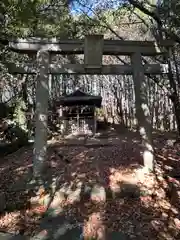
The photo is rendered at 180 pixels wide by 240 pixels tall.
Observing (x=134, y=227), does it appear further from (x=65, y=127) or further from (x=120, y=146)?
(x=65, y=127)

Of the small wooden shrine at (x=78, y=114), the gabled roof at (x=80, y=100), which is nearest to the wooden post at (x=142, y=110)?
the small wooden shrine at (x=78, y=114)

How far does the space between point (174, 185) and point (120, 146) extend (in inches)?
116

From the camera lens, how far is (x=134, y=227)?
202 inches

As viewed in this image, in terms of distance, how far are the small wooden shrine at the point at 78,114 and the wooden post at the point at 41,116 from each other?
696 centimetres

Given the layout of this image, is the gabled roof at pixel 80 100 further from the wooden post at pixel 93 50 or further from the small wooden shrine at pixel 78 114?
the wooden post at pixel 93 50

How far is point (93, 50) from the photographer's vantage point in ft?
23.4

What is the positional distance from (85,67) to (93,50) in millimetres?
401

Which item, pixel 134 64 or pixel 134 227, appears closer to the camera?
pixel 134 227

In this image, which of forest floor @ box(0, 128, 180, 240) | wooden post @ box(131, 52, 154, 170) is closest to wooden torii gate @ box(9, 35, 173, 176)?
wooden post @ box(131, 52, 154, 170)

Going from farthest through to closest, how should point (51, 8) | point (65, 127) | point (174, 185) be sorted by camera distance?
point (65, 127) → point (51, 8) → point (174, 185)

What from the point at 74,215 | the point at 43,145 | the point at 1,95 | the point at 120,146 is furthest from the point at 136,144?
the point at 1,95

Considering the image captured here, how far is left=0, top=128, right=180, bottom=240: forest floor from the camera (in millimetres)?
5199

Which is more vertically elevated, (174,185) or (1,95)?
(1,95)

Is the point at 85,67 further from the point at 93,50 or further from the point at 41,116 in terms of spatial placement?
the point at 41,116
